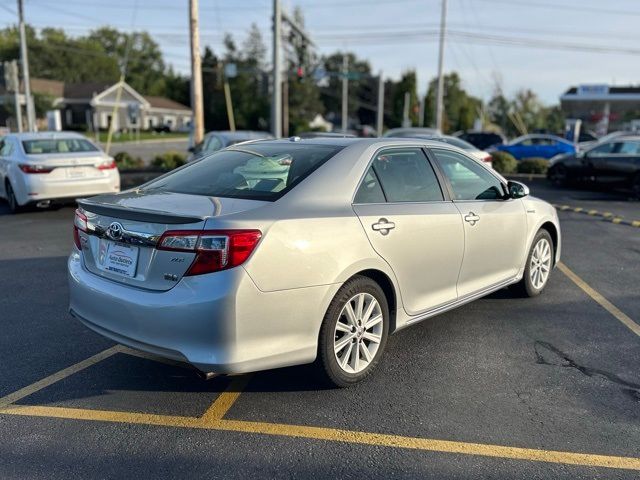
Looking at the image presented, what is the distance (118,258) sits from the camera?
3695 mm

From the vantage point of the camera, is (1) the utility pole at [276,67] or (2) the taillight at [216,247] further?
(1) the utility pole at [276,67]

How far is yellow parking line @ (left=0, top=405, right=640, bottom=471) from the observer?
3207mm

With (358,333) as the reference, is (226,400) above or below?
below

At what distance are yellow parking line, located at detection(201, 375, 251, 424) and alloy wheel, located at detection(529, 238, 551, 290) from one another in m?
3.23

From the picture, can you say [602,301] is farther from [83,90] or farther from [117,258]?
[83,90]

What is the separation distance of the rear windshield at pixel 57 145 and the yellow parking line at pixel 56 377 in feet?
25.7

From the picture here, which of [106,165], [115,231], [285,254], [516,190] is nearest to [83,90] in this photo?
[106,165]

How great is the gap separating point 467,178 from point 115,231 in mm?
3056

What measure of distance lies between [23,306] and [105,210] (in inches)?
101

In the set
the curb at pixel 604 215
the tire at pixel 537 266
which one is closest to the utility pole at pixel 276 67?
the curb at pixel 604 215

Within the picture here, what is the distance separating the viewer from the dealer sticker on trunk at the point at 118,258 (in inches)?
142

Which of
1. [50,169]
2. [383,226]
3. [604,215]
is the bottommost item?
[604,215]

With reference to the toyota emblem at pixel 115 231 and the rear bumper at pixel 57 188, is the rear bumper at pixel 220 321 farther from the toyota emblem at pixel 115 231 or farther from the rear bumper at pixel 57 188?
the rear bumper at pixel 57 188

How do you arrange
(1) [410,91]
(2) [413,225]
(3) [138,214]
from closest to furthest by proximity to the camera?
1. (3) [138,214]
2. (2) [413,225]
3. (1) [410,91]
